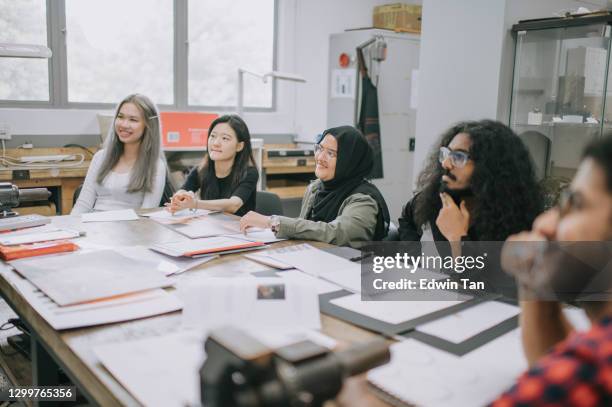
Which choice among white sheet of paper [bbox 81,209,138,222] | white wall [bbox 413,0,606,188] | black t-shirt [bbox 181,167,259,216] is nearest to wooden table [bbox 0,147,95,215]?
black t-shirt [bbox 181,167,259,216]

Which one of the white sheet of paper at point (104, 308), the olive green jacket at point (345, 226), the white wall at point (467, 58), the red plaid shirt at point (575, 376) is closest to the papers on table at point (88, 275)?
the white sheet of paper at point (104, 308)

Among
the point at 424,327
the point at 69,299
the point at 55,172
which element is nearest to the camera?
the point at 424,327

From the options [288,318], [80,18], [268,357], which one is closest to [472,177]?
[288,318]

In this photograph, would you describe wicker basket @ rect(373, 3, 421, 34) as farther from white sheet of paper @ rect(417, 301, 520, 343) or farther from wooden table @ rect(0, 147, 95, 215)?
white sheet of paper @ rect(417, 301, 520, 343)

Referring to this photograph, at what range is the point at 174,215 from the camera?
245 centimetres

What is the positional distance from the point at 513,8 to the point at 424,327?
248 cm

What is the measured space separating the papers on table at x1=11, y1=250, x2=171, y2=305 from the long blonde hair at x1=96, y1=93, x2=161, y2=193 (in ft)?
3.86

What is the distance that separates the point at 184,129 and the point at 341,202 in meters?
2.29

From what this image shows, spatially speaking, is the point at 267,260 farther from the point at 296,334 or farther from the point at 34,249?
the point at 34,249

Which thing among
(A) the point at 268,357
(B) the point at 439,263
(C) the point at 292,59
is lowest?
(B) the point at 439,263

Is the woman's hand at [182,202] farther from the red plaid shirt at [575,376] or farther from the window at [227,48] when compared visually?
the window at [227,48]

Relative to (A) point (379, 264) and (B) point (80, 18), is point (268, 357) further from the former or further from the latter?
(B) point (80, 18)

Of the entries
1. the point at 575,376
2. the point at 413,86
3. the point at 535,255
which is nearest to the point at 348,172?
the point at 535,255

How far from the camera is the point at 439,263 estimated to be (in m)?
1.78
